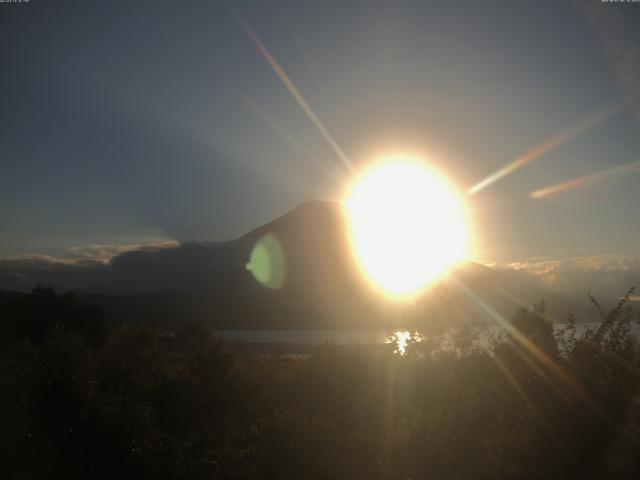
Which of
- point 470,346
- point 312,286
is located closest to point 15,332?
point 470,346

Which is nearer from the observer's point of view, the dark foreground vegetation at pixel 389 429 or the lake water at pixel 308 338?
the dark foreground vegetation at pixel 389 429

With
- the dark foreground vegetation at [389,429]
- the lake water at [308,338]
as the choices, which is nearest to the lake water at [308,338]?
the lake water at [308,338]

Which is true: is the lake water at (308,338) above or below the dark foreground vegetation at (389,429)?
above

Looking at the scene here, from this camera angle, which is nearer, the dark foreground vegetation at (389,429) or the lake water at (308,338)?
the dark foreground vegetation at (389,429)

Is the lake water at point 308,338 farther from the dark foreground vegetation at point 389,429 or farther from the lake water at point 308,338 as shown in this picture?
the dark foreground vegetation at point 389,429

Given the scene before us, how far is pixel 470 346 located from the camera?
88.4 ft

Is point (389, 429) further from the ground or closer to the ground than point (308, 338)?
closer to the ground

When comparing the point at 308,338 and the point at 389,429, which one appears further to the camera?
the point at 308,338

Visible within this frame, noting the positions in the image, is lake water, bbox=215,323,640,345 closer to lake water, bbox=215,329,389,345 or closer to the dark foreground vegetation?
lake water, bbox=215,329,389,345

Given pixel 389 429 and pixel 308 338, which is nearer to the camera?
pixel 389 429

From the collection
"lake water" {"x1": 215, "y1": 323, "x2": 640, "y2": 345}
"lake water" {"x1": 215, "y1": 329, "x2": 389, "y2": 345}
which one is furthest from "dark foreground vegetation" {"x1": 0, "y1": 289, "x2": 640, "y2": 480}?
"lake water" {"x1": 215, "y1": 329, "x2": 389, "y2": 345}

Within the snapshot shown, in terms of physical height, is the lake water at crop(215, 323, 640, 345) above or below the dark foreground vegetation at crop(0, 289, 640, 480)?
above

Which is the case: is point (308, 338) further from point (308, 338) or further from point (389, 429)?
point (389, 429)

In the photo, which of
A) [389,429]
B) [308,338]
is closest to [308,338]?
[308,338]
